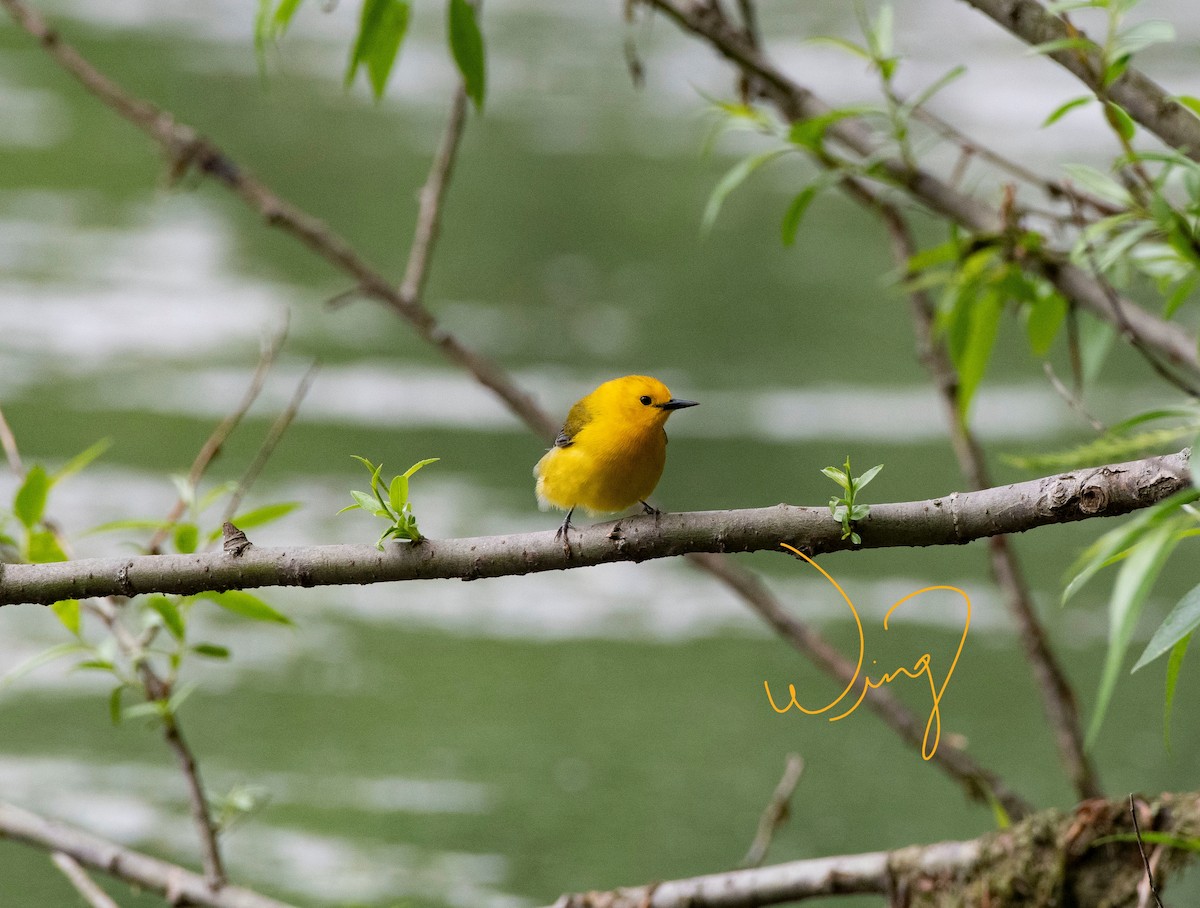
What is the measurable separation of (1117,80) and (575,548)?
0.46 m

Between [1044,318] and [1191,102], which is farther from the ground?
[1191,102]

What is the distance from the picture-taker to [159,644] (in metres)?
1.64

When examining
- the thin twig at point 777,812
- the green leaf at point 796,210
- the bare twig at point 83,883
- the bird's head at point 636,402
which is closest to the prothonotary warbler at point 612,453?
the bird's head at point 636,402

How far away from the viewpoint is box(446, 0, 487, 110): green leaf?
846mm

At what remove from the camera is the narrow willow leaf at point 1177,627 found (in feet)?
1.76

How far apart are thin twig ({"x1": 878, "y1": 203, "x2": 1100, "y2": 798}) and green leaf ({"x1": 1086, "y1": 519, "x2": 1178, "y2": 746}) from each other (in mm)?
622

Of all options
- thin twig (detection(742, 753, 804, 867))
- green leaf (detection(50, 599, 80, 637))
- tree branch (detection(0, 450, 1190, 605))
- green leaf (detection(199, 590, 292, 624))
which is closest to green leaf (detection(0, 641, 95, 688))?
green leaf (detection(50, 599, 80, 637))

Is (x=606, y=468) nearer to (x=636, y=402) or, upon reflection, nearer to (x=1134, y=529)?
(x=636, y=402)

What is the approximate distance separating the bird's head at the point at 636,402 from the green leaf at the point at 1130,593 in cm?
47

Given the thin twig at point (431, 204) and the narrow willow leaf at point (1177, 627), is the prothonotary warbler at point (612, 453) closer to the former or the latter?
the thin twig at point (431, 204)

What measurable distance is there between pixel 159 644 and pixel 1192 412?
1.28 metres

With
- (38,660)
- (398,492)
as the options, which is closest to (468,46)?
(398,492)

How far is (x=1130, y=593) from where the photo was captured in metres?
0.47

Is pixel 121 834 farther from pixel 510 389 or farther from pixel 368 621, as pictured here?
pixel 510 389
